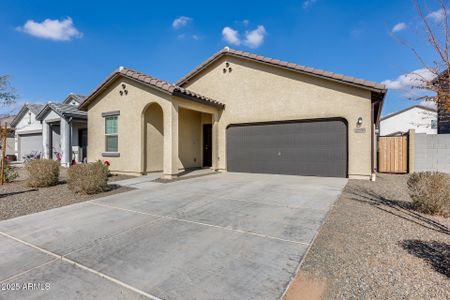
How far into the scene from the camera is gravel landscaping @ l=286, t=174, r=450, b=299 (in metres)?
2.54

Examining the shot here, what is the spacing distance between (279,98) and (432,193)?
7673 millimetres

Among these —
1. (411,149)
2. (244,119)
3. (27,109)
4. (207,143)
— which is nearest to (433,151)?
(411,149)

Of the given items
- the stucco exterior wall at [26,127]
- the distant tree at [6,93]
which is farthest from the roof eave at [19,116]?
the distant tree at [6,93]

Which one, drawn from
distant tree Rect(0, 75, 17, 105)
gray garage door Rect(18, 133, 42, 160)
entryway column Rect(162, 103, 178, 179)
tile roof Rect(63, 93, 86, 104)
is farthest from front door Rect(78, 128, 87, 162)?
entryway column Rect(162, 103, 178, 179)

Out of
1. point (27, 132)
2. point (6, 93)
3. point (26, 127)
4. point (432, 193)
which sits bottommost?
point (432, 193)

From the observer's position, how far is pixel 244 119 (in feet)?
41.2

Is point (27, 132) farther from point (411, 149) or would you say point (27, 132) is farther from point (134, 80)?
point (411, 149)

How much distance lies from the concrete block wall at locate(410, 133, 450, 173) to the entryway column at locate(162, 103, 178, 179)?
12161 mm

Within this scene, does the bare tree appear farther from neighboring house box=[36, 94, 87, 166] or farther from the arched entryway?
neighboring house box=[36, 94, 87, 166]

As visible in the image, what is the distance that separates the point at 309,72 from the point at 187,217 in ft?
29.0

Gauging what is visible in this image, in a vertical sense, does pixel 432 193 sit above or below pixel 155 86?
below

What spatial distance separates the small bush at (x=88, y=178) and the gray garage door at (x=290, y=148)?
6802mm

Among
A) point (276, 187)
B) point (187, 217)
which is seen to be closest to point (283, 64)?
point (276, 187)

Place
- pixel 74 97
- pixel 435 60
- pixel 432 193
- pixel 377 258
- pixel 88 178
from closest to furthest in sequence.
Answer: pixel 377 258 < pixel 435 60 < pixel 432 193 < pixel 88 178 < pixel 74 97
